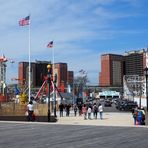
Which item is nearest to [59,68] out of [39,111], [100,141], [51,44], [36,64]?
[36,64]

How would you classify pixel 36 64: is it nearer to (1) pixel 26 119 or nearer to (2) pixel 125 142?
(1) pixel 26 119

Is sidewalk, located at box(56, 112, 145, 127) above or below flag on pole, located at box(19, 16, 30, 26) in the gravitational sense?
below

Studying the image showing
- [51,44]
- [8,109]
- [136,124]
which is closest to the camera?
[136,124]

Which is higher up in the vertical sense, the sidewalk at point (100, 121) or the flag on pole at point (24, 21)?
the flag on pole at point (24, 21)

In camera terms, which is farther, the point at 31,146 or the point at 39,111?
the point at 39,111

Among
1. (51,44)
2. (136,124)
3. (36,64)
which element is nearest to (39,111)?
(136,124)

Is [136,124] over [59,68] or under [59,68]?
under

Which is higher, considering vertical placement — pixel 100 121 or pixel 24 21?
pixel 24 21

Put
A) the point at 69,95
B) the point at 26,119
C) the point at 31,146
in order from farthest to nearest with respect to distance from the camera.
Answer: the point at 69,95 → the point at 26,119 → the point at 31,146

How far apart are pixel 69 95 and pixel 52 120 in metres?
58.0

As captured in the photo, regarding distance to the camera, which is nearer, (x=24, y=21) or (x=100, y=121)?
(x=100, y=121)

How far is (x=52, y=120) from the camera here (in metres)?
36.7

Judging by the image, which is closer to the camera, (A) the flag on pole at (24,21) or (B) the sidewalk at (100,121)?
(B) the sidewalk at (100,121)

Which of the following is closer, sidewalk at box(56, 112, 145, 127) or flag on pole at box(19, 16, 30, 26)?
sidewalk at box(56, 112, 145, 127)
